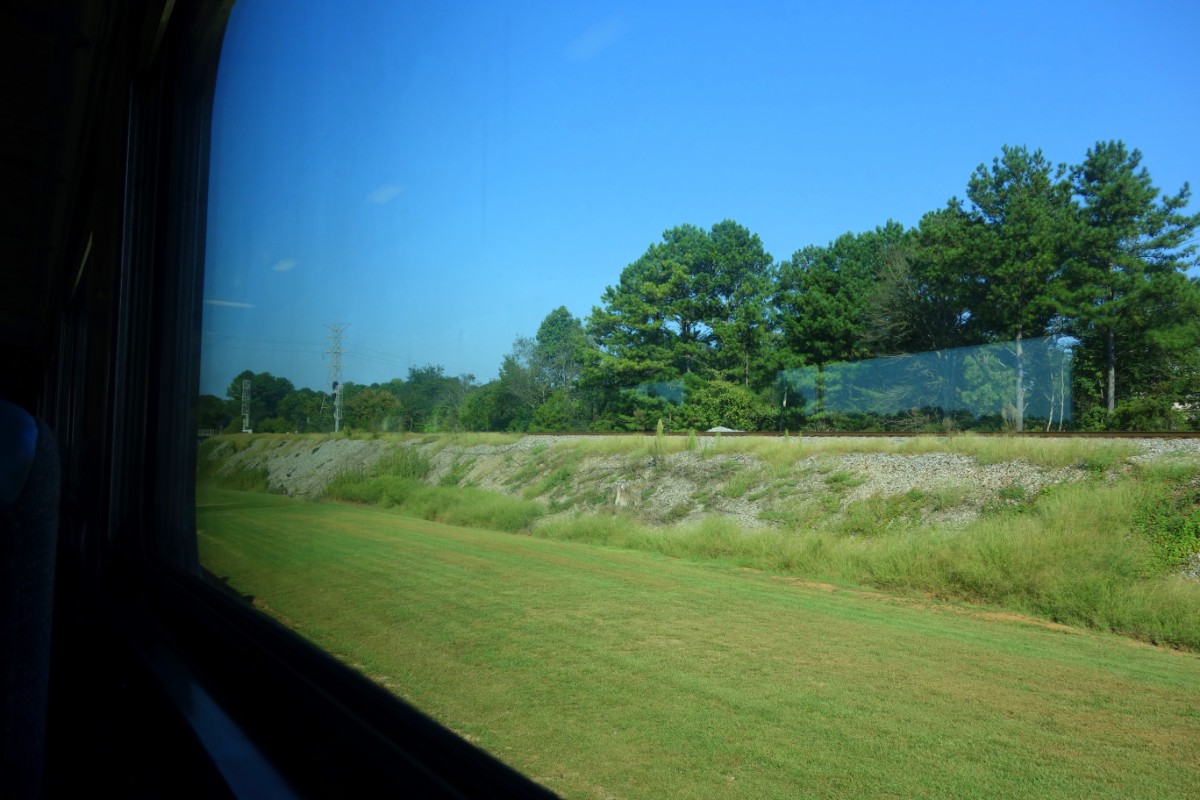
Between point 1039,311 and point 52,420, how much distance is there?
9.42m

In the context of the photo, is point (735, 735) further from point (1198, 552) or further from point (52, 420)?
point (52, 420)

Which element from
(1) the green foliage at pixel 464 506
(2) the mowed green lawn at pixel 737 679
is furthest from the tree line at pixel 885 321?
(2) the mowed green lawn at pixel 737 679

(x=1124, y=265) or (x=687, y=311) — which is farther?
(x=687, y=311)

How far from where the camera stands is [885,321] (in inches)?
43.2

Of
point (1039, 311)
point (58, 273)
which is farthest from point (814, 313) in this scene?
point (58, 273)

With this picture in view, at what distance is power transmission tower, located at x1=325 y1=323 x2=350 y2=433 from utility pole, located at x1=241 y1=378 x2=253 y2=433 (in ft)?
2.70

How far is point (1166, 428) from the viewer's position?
70 cm

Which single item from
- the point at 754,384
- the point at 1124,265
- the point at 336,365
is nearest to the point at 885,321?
the point at 754,384

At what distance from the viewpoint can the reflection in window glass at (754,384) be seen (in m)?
0.69

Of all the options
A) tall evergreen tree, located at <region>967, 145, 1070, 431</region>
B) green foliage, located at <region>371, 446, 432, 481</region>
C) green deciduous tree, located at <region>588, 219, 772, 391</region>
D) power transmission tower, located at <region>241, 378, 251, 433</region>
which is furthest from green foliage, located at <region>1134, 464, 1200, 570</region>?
power transmission tower, located at <region>241, 378, 251, 433</region>

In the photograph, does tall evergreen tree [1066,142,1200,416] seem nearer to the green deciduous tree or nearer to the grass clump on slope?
the green deciduous tree

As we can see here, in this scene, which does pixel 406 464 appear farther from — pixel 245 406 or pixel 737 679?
pixel 245 406

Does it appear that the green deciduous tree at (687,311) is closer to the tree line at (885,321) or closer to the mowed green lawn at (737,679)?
the tree line at (885,321)

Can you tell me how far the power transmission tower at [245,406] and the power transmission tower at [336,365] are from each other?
0.82 metres
